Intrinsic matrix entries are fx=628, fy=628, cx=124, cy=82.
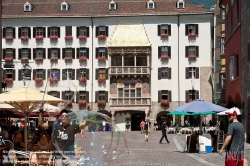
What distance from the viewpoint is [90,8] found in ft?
257

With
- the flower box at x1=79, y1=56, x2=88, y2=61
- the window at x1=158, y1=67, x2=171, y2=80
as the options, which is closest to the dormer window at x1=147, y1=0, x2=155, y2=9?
the window at x1=158, y1=67, x2=171, y2=80

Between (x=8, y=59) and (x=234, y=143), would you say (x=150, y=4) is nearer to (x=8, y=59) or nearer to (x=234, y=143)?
(x=8, y=59)

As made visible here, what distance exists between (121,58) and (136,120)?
7.82 metres

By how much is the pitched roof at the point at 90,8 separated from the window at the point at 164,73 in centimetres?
686

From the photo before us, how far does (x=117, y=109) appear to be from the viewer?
74438 millimetres

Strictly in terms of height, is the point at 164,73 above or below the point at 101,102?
above

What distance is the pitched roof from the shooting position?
7638 cm

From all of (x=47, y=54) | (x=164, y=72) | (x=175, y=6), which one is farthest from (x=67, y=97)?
(x=175, y=6)

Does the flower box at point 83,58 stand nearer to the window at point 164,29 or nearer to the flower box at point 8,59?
the flower box at point 8,59

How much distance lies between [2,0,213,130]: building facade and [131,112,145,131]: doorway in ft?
0.59

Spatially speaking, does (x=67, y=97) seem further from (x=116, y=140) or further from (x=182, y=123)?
(x=116, y=140)

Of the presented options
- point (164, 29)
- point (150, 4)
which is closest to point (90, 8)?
point (150, 4)

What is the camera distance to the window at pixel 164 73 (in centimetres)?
7462

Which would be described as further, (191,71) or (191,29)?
(191,29)
